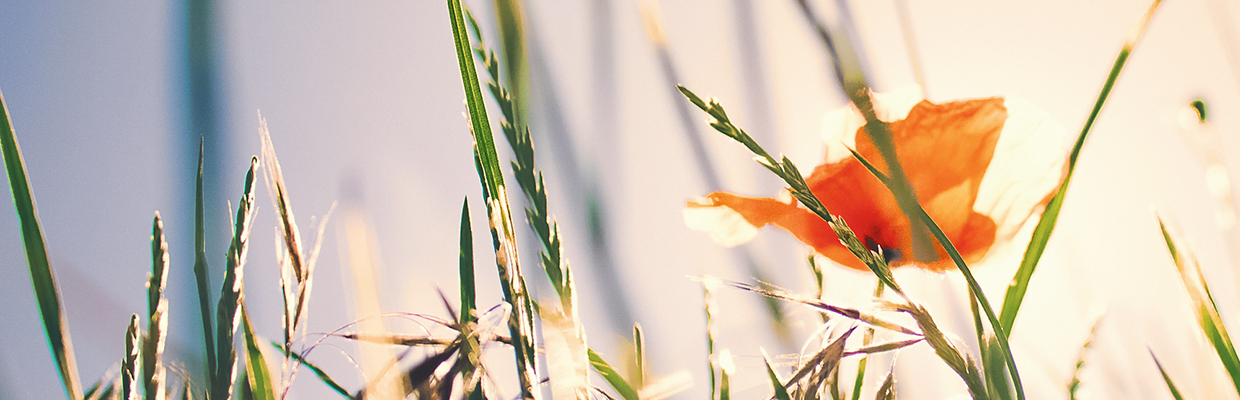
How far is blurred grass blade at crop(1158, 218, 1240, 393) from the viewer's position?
6.6 inches

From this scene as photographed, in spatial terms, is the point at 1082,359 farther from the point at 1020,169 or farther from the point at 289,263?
the point at 289,263

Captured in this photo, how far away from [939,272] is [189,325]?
242 mm

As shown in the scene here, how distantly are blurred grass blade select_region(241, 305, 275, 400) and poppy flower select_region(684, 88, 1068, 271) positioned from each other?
172 mm

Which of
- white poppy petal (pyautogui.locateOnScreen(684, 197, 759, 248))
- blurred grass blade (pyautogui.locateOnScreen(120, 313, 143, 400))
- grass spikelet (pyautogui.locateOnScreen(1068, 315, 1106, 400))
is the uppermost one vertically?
blurred grass blade (pyautogui.locateOnScreen(120, 313, 143, 400))

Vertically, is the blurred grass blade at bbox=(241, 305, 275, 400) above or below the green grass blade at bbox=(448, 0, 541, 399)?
below

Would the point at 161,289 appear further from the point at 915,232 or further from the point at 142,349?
the point at 915,232

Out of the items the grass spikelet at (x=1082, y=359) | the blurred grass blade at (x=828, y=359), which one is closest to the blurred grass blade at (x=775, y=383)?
the blurred grass blade at (x=828, y=359)

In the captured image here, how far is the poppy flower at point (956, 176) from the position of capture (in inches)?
6.5

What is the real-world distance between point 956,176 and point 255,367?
0.26m

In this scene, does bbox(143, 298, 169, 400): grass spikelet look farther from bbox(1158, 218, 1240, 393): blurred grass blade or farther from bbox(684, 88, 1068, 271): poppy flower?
bbox(1158, 218, 1240, 393): blurred grass blade

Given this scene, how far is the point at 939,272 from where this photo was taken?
0.19m

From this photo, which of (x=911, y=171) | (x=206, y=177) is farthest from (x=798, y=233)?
(x=206, y=177)

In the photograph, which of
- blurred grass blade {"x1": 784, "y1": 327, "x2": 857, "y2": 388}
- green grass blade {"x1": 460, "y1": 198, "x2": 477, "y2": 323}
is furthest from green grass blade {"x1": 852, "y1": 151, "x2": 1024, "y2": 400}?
green grass blade {"x1": 460, "y1": 198, "x2": 477, "y2": 323}

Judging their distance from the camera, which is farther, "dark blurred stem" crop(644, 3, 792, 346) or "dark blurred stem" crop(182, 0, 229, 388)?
"dark blurred stem" crop(644, 3, 792, 346)
